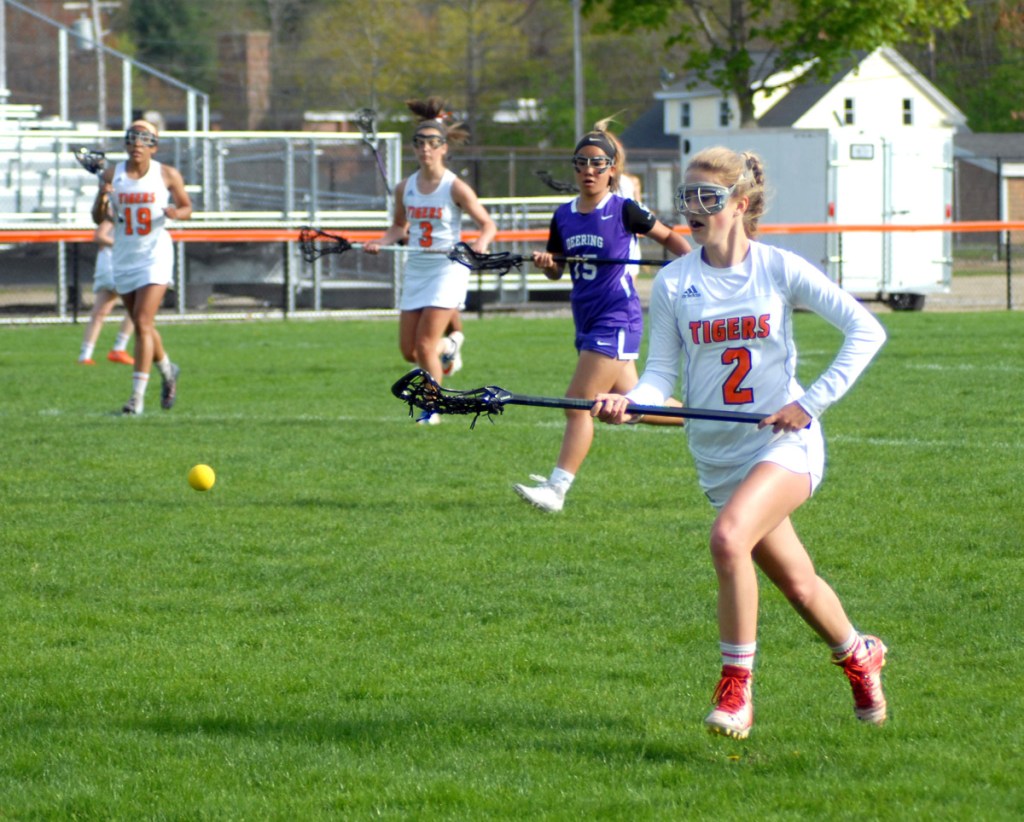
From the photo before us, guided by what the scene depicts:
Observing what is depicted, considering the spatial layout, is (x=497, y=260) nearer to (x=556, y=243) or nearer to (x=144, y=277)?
(x=556, y=243)

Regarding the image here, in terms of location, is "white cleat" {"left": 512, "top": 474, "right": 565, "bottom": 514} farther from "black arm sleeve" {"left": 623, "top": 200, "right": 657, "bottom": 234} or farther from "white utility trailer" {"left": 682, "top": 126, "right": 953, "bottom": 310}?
"white utility trailer" {"left": 682, "top": 126, "right": 953, "bottom": 310}

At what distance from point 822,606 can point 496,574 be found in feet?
8.41

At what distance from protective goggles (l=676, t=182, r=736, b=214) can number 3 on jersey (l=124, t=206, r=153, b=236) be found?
28.1 feet

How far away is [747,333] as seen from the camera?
16.2 ft

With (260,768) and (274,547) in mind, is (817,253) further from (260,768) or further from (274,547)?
(260,768)

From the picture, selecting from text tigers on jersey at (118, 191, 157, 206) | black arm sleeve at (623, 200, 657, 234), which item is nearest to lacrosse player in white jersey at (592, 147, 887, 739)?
black arm sleeve at (623, 200, 657, 234)

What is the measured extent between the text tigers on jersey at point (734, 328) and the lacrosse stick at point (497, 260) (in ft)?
11.9

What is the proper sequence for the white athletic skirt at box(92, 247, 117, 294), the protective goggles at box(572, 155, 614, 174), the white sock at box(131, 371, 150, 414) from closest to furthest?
the protective goggles at box(572, 155, 614, 174) < the white sock at box(131, 371, 150, 414) < the white athletic skirt at box(92, 247, 117, 294)

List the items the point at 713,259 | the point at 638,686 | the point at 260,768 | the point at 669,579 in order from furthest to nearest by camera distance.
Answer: the point at 669,579 < the point at 638,686 < the point at 713,259 < the point at 260,768

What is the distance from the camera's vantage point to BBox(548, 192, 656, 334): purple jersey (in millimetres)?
9023

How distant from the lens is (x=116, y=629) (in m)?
6.48

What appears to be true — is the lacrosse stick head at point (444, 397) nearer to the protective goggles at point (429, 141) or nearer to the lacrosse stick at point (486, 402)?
the lacrosse stick at point (486, 402)

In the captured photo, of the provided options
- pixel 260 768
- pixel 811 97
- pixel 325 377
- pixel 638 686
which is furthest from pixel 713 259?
pixel 811 97

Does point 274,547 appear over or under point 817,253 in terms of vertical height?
under
